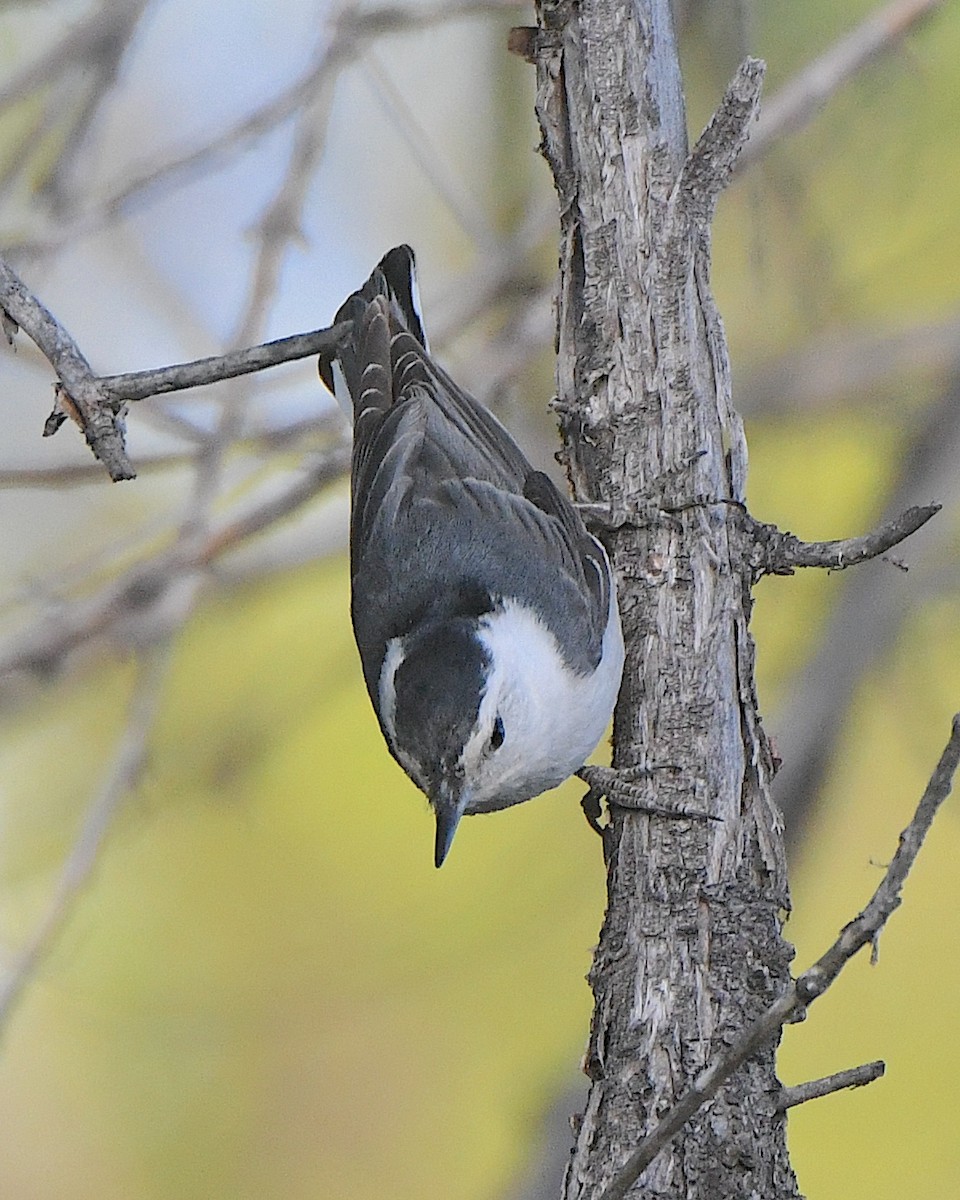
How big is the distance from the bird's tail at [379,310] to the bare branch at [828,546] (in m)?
0.84

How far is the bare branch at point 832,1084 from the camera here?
1327 millimetres

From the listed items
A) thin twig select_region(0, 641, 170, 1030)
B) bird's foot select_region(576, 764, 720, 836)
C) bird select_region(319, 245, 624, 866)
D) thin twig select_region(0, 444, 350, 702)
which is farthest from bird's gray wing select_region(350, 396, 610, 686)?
thin twig select_region(0, 641, 170, 1030)

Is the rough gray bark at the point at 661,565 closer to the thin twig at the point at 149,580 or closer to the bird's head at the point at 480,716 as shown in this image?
the bird's head at the point at 480,716

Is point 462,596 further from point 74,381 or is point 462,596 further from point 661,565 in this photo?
point 74,381

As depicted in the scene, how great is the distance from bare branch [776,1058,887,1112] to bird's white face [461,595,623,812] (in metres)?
0.56

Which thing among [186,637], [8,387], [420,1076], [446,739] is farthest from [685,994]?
[8,387]

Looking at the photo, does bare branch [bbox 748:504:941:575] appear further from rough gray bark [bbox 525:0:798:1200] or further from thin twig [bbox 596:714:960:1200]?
thin twig [bbox 596:714:960:1200]

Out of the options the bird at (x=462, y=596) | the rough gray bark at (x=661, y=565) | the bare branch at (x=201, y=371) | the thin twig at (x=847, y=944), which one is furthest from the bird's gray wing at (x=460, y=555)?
the thin twig at (x=847, y=944)

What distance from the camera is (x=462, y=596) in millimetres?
2037

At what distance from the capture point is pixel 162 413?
2408mm

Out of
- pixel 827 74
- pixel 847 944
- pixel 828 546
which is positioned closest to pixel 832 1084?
pixel 847 944

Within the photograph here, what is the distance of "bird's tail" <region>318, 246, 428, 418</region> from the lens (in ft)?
7.79

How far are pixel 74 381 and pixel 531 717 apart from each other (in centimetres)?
80

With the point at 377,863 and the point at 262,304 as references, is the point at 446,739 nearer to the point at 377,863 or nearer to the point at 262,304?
the point at 262,304
